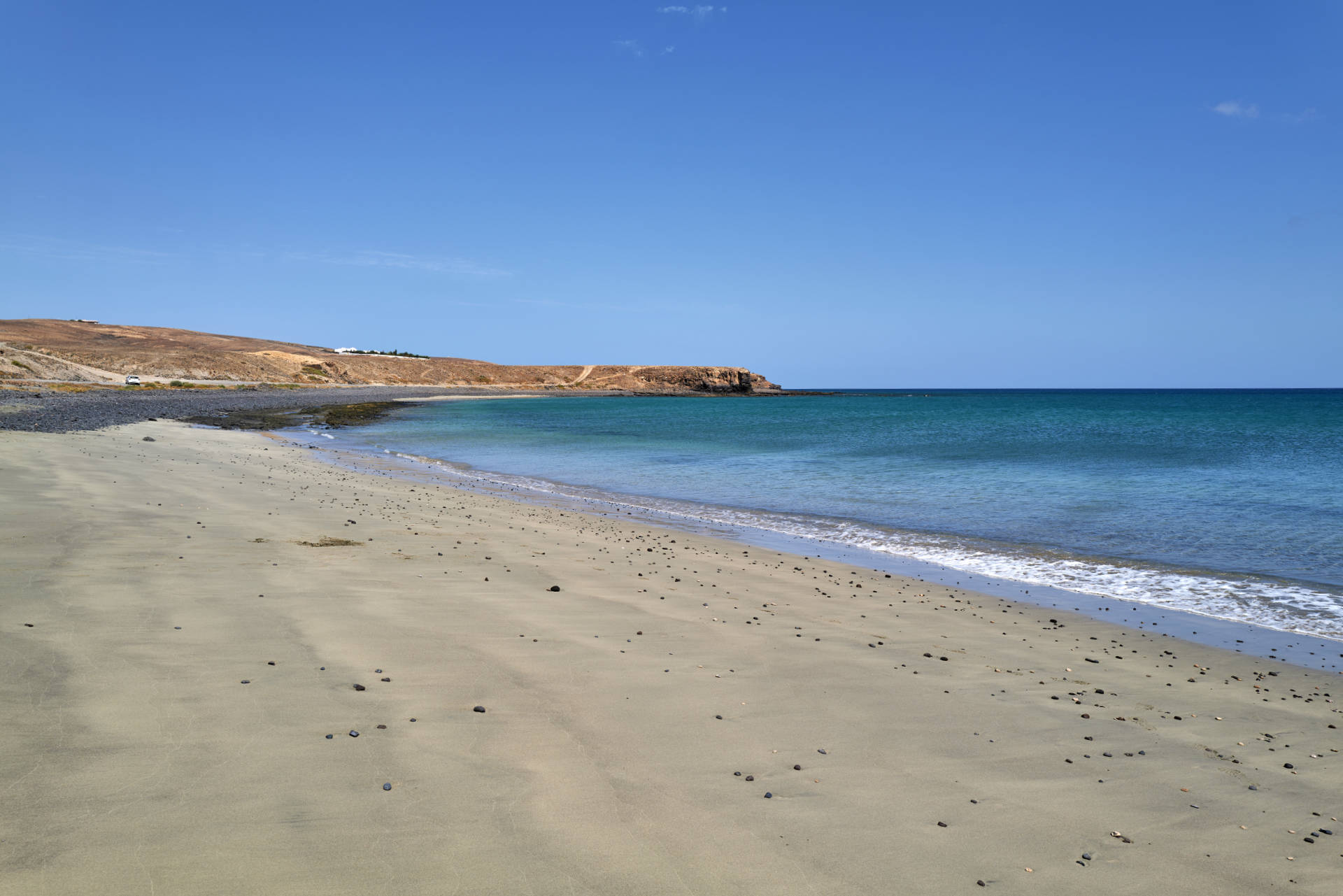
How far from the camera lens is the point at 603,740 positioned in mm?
4883

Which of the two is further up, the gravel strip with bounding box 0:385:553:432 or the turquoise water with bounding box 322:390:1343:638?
the gravel strip with bounding box 0:385:553:432

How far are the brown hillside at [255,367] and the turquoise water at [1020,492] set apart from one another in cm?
7170

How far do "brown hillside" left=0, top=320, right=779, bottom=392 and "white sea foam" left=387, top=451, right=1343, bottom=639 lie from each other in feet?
300

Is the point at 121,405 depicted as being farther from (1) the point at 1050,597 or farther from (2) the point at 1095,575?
(2) the point at 1095,575

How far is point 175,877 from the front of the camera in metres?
3.19

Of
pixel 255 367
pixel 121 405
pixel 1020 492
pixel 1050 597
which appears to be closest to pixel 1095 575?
pixel 1050 597

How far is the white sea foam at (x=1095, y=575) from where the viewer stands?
10.0 metres

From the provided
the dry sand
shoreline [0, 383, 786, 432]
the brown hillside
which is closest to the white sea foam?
the dry sand

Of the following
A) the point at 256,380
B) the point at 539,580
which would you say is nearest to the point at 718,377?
the point at 256,380

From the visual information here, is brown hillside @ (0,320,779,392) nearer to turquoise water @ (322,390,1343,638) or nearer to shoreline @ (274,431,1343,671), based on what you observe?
turquoise water @ (322,390,1343,638)

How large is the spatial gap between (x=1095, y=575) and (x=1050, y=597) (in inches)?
82.2

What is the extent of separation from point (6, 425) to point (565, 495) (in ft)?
66.8

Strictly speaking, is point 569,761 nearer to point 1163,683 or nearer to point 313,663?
point 313,663

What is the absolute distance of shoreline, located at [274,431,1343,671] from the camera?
27.8ft
